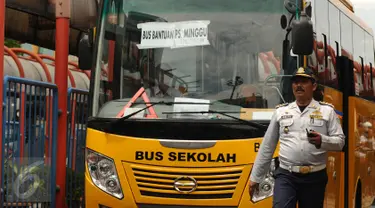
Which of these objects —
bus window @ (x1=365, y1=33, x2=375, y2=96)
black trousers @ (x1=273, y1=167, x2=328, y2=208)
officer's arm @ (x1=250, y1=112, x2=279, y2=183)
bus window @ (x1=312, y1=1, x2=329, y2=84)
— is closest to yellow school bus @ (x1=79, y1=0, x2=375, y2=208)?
bus window @ (x1=312, y1=1, x2=329, y2=84)

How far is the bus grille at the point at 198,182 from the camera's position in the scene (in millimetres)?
7113

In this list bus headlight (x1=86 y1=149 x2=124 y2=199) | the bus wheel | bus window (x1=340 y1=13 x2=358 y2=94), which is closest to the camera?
bus headlight (x1=86 y1=149 x2=124 y2=199)

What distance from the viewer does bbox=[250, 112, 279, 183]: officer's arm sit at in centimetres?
664

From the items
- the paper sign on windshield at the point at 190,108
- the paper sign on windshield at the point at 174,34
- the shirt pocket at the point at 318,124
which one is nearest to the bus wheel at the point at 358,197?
the paper sign on windshield at the point at 190,108

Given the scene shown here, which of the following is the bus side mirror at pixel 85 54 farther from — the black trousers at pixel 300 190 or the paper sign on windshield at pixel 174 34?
the black trousers at pixel 300 190

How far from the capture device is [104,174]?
7324 millimetres

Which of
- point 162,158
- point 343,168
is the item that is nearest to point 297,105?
point 162,158

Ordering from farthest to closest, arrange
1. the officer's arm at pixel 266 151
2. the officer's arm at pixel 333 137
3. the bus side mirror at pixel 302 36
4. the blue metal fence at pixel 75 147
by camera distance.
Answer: the blue metal fence at pixel 75 147 → the bus side mirror at pixel 302 36 → the officer's arm at pixel 266 151 → the officer's arm at pixel 333 137

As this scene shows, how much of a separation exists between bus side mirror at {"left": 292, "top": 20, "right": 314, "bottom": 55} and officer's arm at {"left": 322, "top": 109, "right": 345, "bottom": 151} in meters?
0.86

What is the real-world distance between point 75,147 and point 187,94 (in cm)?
351

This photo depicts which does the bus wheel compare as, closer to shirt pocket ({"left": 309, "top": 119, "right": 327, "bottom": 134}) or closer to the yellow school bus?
the yellow school bus

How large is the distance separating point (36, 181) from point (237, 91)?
3185mm

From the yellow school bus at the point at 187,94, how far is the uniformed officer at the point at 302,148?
570mm

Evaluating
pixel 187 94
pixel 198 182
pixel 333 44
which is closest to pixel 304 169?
pixel 198 182
